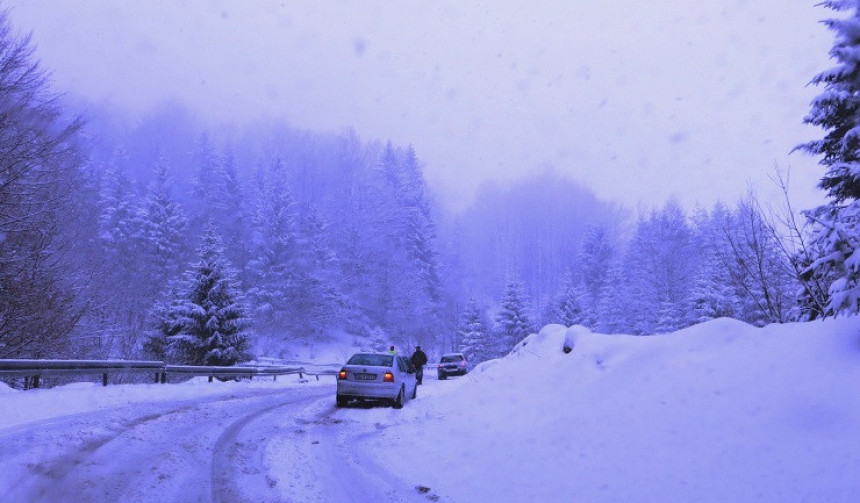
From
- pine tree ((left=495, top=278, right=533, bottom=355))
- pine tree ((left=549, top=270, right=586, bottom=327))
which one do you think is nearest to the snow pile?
pine tree ((left=495, top=278, right=533, bottom=355))

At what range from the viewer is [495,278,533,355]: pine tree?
1861 inches

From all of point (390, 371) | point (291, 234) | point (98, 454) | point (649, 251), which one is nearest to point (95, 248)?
point (291, 234)

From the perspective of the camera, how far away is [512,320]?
4781 centimetres

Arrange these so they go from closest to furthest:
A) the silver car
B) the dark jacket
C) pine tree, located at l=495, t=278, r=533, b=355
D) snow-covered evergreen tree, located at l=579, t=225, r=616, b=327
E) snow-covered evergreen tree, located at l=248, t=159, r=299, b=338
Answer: the silver car
the dark jacket
pine tree, located at l=495, t=278, r=533, b=355
snow-covered evergreen tree, located at l=248, t=159, r=299, b=338
snow-covered evergreen tree, located at l=579, t=225, r=616, b=327

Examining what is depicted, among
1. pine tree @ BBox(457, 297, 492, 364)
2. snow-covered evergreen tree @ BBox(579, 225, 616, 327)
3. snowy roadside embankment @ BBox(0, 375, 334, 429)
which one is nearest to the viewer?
snowy roadside embankment @ BBox(0, 375, 334, 429)

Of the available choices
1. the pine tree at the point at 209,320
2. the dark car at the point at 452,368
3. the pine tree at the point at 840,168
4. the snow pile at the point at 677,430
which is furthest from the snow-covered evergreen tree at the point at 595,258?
the snow pile at the point at 677,430

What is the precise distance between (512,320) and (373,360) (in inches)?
1346

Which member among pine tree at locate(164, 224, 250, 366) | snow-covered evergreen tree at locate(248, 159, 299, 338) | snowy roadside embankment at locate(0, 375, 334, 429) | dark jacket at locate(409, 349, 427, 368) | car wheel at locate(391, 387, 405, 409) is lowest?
car wheel at locate(391, 387, 405, 409)

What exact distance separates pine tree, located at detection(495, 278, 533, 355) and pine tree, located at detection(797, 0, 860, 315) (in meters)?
34.4

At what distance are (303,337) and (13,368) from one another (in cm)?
4388

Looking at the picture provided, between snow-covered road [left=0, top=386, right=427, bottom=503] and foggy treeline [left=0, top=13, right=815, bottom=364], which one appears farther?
foggy treeline [left=0, top=13, right=815, bottom=364]

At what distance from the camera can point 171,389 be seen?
47.5 ft

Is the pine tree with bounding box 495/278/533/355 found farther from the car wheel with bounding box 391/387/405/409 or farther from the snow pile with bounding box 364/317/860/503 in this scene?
the snow pile with bounding box 364/317/860/503

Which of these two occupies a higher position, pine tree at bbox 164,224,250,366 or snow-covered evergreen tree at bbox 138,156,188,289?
snow-covered evergreen tree at bbox 138,156,188,289
